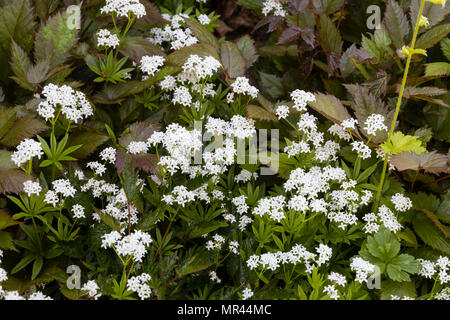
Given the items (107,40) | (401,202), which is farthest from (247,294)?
(107,40)

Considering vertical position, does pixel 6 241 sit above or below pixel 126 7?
below

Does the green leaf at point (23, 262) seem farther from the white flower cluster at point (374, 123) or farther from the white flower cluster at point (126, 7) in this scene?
the white flower cluster at point (374, 123)

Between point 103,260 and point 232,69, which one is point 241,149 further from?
point 103,260

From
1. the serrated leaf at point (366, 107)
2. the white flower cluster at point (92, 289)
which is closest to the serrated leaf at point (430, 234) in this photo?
the serrated leaf at point (366, 107)

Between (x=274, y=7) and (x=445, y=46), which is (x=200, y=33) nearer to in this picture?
(x=274, y=7)

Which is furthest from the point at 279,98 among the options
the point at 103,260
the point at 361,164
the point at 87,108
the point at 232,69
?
the point at 103,260

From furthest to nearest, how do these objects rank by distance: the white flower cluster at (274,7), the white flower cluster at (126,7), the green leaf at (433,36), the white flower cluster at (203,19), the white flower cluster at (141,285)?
1. the white flower cluster at (203,19)
2. the white flower cluster at (274,7)
3. the green leaf at (433,36)
4. the white flower cluster at (126,7)
5. the white flower cluster at (141,285)
